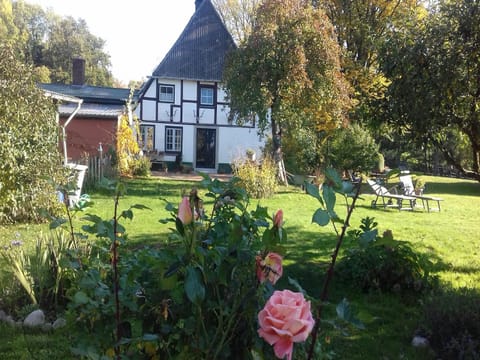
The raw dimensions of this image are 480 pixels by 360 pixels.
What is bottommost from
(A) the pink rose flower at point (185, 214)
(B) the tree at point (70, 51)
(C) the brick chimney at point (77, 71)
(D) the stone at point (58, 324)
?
(D) the stone at point (58, 324)

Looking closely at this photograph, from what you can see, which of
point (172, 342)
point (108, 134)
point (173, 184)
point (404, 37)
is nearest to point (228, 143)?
point (108, 134)

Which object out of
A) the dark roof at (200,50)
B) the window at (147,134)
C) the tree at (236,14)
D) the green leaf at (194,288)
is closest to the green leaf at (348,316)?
the green leaf at (194,288)

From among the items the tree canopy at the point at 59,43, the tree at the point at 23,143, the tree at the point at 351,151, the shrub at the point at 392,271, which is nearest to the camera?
the shrub at the point at 392,271

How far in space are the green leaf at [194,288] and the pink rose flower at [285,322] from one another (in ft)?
0.57

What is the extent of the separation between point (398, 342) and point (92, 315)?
2947 millimetres

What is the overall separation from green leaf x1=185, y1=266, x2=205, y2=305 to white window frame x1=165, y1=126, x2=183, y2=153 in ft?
75.6

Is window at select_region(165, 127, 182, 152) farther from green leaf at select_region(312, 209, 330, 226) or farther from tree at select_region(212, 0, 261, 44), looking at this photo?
green leaf at select_region(312, 209, 330, 226)

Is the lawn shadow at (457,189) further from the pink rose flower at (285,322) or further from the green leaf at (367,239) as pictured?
the pink rose flower at (285,322)

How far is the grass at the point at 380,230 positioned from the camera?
12.4 feet

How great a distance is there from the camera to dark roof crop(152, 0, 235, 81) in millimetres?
23578

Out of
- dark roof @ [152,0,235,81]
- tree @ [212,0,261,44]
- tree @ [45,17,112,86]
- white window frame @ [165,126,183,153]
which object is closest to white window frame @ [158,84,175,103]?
dark roof @ [152,0,235,81]

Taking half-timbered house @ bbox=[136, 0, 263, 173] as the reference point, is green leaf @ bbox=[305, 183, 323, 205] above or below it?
below

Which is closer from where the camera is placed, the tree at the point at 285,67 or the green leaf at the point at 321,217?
the green leaf at the point at 321,217

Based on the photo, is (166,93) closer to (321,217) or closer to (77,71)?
(77,71)
